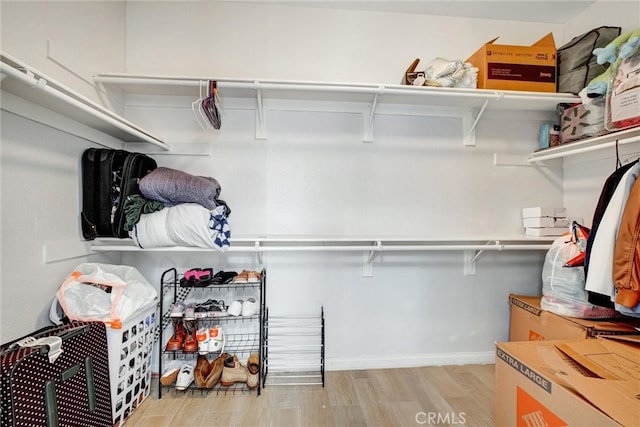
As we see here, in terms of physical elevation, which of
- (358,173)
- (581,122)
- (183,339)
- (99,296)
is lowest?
(183,339)

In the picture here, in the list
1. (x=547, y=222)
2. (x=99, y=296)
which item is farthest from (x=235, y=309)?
(x=547, y=222)

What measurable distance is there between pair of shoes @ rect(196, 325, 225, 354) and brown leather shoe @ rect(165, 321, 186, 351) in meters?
0.12

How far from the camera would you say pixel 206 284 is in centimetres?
169

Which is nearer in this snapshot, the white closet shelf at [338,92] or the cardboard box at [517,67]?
the white closet shelf at [338,92]

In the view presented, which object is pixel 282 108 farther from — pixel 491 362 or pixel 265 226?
pixel 491 362

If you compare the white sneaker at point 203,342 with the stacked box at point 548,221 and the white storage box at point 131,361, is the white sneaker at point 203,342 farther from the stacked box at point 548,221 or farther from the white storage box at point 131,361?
the stacked box at point 548,221

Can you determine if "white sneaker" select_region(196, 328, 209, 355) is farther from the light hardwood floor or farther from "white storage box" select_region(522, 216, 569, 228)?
"white storage box" select_region(522, 216, 569, 228)

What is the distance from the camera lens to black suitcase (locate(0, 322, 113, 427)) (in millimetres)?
926

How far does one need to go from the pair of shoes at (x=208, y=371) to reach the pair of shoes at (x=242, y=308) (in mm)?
344

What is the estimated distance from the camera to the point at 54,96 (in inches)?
43.0

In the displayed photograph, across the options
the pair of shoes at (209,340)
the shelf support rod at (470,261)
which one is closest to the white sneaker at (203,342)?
the pair of shoes at (209,340)

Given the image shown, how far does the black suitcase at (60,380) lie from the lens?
36.4 inches

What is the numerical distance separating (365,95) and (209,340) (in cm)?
179

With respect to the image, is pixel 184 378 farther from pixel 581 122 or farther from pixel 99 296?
pixel 581 122
